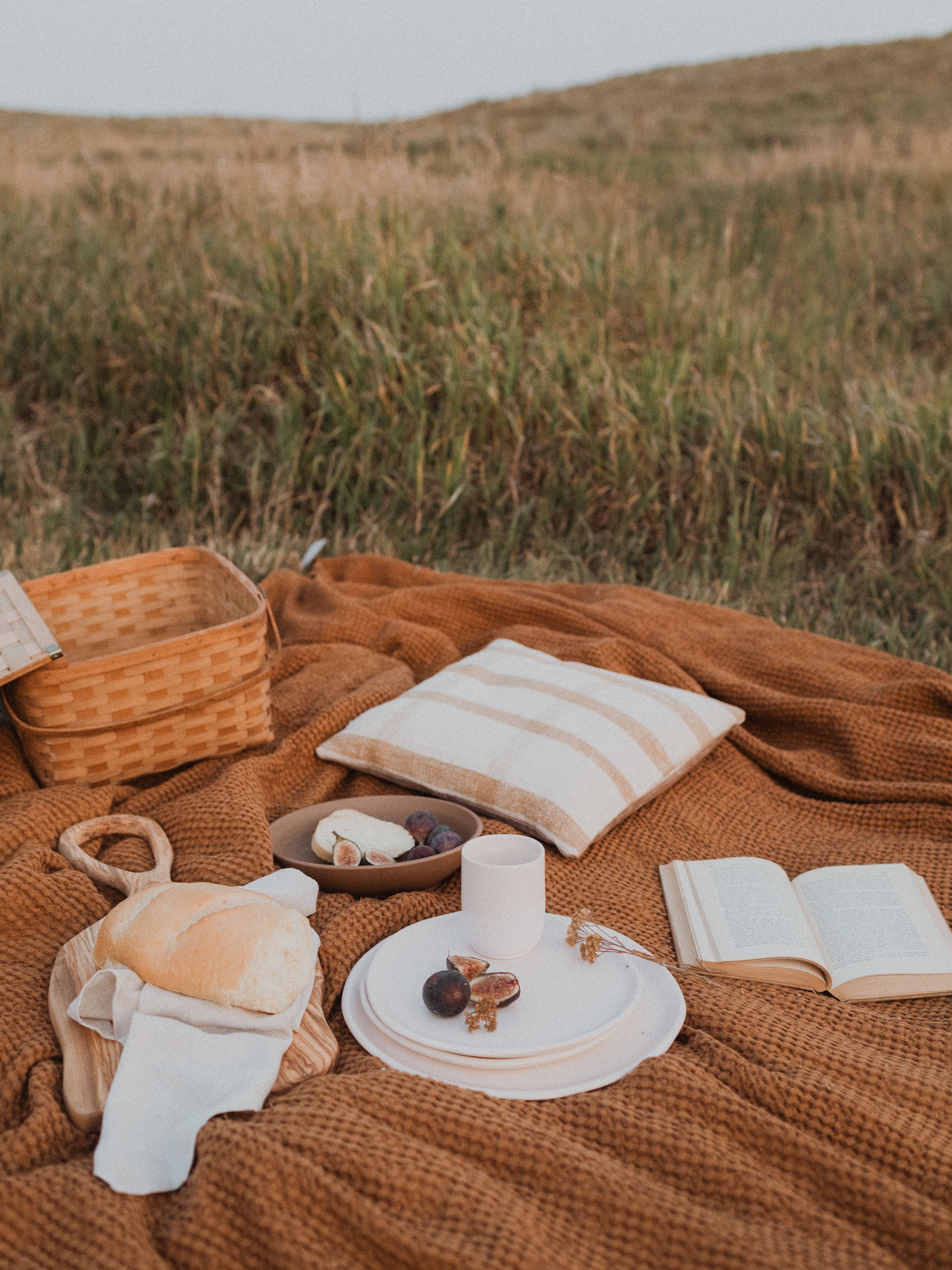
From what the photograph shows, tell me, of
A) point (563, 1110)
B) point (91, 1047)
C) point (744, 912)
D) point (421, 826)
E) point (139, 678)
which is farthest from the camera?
point (139, 678)

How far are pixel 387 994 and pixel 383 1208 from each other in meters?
0.32

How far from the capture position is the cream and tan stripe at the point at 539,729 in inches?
86.6

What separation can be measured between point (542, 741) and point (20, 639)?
106cm

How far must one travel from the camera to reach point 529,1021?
1409mm

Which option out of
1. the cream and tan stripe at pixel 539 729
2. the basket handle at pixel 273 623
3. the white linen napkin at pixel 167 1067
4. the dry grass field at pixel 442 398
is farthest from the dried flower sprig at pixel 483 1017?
the dry grass field at pixel 442 398

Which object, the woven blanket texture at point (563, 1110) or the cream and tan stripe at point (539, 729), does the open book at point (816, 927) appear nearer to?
the woven blanket texture at point (563, 1110)

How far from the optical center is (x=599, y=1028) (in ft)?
4.56

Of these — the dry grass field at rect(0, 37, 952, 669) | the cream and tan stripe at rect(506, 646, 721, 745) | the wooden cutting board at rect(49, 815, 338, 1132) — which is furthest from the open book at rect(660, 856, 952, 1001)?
the dry grass field at rect(0, 37, 952, 669)

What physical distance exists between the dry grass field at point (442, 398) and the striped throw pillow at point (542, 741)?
1.31 meters

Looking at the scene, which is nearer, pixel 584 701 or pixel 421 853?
pixel 421 853

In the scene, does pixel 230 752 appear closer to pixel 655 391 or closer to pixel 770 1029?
pixel 770 1029

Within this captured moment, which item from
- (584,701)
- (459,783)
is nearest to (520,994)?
(459,783)

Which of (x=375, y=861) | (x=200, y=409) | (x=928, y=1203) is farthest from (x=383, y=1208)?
(x=200, y=409)

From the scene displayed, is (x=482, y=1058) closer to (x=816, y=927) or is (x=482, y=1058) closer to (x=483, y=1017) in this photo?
(x=483, y=1017)
